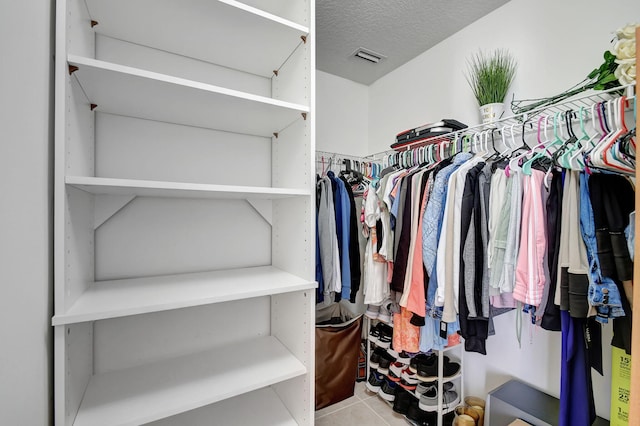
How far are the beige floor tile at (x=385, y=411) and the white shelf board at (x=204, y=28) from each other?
2259 millimetres

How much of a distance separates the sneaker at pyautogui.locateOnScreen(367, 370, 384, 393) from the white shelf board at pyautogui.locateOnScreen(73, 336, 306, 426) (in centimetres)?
124

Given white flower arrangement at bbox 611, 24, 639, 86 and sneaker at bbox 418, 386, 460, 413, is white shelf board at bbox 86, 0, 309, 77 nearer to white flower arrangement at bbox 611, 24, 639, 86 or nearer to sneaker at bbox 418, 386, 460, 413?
white flower arrangement at bbox 611, 24, 639, 86

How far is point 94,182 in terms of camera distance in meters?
0.75

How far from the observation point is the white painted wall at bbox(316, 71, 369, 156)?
2393 mm

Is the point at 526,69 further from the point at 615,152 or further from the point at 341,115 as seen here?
the point at 341,115

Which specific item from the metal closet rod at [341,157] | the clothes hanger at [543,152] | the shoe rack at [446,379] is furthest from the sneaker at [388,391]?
the metal closet rod at [341,157]

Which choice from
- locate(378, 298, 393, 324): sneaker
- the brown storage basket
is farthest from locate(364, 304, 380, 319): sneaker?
the brown storage basket

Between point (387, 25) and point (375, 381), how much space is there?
258 centimetres

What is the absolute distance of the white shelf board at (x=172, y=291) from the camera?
2.52 ft

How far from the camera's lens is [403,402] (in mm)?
1839

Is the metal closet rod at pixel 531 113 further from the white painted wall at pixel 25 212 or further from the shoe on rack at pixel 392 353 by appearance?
the white painted wall at pixel 25 212

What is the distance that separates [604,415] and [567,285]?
2.83ft

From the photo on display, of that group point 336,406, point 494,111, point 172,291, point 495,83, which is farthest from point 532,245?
point 336,406

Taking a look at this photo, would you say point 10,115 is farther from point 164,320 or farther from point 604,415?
point 604,415
